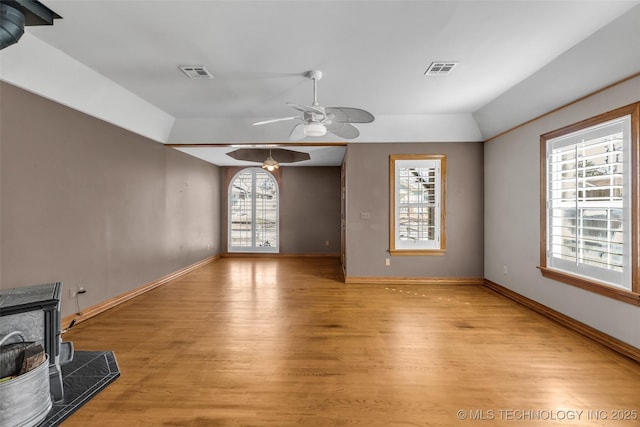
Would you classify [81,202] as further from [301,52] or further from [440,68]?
[440,68]

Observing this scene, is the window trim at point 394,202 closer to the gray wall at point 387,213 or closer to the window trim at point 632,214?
the gray wall at point 387,213

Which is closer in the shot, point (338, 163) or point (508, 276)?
point (508, 276)

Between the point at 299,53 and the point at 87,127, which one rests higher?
the point at 299,53

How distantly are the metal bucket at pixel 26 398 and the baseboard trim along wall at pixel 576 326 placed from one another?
4.53m

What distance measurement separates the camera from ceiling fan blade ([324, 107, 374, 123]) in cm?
280

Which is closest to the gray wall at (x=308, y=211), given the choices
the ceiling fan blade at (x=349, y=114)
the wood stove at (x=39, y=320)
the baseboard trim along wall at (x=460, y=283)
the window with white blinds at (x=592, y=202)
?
the baseboard trim along wall at (x=460, y=283)

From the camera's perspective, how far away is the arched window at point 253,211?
7.92 meters

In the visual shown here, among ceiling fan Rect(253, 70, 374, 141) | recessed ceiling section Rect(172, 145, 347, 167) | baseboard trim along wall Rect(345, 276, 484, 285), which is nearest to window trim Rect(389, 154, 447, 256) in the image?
baseboard trim along wall Rect(345, 276, 484, 285)

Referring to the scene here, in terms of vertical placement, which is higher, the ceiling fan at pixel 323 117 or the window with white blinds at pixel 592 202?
the ceiling fan at pixel 323 117

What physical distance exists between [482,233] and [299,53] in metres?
4.25

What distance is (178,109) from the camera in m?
4.40

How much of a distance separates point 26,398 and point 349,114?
3202mm

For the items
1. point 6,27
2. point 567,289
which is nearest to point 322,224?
point 567,289

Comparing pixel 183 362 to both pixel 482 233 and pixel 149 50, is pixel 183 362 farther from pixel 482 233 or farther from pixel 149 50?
pixel 482 233
